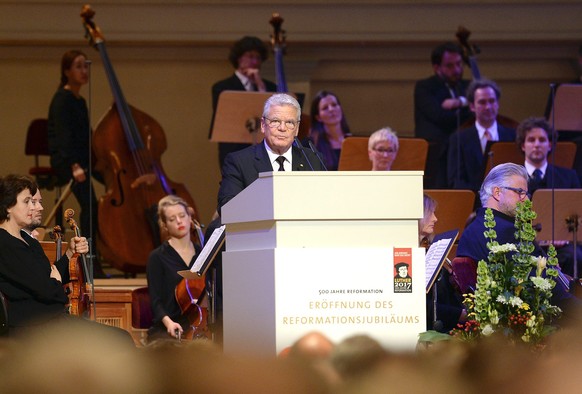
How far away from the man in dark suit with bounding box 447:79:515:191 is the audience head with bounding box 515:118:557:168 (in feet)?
1.03

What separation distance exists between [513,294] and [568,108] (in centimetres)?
395

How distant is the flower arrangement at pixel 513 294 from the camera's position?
2.99 m

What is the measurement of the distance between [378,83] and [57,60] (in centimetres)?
269

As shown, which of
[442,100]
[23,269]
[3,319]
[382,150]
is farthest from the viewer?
[442,100]

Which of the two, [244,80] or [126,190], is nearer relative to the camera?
[126,190]

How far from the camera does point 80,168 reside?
23.3ft

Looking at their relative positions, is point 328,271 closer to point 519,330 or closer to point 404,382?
point 519,330

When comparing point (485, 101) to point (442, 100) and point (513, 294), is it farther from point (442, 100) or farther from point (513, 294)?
point (513, 294)

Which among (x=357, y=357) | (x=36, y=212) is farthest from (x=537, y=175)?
(x=357, y=357)

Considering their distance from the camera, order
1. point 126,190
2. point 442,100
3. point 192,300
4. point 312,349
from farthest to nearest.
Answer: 1. point 442,100
2. point 126,190
3. point 192,300
4. point 312,349

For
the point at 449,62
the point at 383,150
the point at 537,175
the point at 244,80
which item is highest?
the point at 449,62

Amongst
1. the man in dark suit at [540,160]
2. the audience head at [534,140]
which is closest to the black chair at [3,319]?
the man in dark suit at [540,160]

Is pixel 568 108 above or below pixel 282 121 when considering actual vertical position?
above

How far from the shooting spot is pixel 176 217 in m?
6.02
